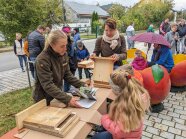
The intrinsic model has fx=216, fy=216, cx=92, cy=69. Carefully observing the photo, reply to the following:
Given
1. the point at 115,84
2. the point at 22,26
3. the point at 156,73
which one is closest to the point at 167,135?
the point at 156,73

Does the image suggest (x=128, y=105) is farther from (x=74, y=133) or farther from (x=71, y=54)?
(x=71, y=54)

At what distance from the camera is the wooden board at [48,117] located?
2.04 metres

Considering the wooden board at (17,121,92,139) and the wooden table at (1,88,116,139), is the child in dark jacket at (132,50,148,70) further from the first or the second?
the wooden board at (17,121,92,139)

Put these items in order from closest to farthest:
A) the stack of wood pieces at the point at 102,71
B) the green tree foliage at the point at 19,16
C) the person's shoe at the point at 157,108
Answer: the stack of wood pieces at the point at 102,71 < the person's shoe at the point at 157,108 < the green tree foliage at the point at 19,16

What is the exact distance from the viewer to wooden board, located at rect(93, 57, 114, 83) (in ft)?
11.2

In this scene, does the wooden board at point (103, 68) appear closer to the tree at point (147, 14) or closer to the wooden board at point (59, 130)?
the wooden board at point (59, 130)

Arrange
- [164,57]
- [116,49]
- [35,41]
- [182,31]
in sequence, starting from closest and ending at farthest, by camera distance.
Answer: [116,49]
[164,57]
[35,41]
[182,31]

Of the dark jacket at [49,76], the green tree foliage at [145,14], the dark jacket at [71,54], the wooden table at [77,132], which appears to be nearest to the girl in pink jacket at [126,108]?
the wooden table at [77,132]

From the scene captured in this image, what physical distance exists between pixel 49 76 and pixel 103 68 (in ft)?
3.71

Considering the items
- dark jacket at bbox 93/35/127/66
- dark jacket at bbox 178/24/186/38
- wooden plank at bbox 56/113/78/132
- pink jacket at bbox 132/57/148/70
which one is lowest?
wooden plank at bbox 56/113/78/132

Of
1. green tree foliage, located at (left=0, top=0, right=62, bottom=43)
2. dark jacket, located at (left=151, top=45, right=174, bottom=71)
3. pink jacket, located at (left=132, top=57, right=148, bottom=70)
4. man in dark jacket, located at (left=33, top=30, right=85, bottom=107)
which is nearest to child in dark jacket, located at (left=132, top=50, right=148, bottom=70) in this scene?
pink jacket, located at (left=132, top=57, right=148, bottom=70)

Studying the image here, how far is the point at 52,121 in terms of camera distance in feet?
6.83

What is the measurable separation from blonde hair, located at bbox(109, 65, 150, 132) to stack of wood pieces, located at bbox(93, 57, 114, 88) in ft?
3.52

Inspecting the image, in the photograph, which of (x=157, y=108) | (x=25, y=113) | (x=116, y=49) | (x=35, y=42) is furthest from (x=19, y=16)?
(x=25, y=113)
